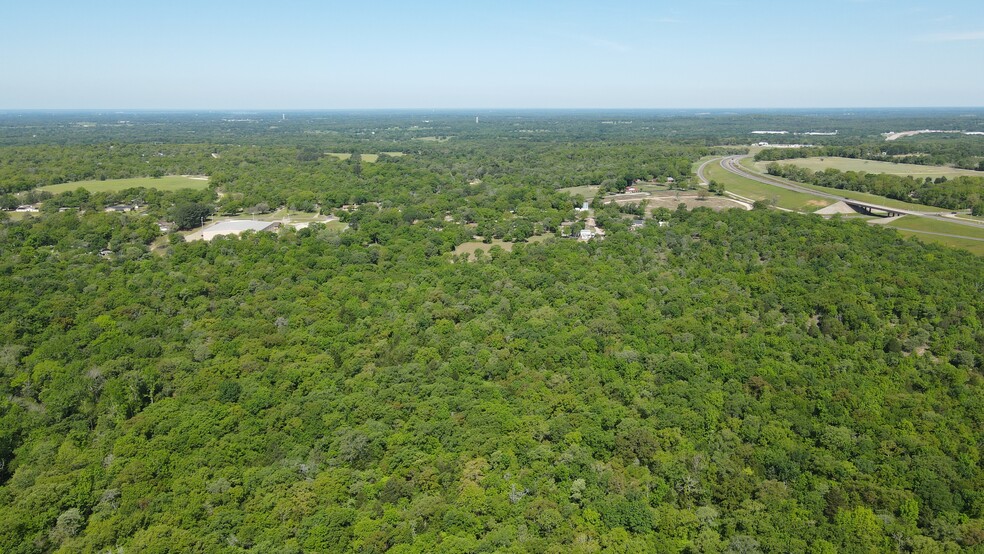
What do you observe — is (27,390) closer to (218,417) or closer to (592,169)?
(218,417)

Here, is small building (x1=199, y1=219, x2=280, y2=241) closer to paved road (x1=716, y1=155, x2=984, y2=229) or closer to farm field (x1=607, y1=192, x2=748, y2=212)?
farm field (x1=607, y1=192, x2=748, y2=212)

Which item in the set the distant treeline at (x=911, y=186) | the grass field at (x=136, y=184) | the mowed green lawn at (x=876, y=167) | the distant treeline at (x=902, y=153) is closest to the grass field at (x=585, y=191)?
the distant treeline at (x=911, y=186)

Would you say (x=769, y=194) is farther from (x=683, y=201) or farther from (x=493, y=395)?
(x=493, y=395)

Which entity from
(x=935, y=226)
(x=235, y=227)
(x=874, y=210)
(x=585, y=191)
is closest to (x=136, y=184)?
(x=235, y=227)

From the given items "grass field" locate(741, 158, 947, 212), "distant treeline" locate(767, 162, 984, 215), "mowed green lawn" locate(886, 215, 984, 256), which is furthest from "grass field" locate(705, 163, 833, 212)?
"mowed green lawn" locate(886, 215, 984, 256)

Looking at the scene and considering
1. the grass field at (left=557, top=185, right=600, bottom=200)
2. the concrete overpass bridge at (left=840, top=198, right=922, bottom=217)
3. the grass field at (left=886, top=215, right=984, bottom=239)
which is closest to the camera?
the grass field at (left=886, top=215, right=984, bottom=239)

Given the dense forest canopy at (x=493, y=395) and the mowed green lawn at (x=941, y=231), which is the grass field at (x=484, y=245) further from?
the mowed green lawn at (x=941, y=231)
